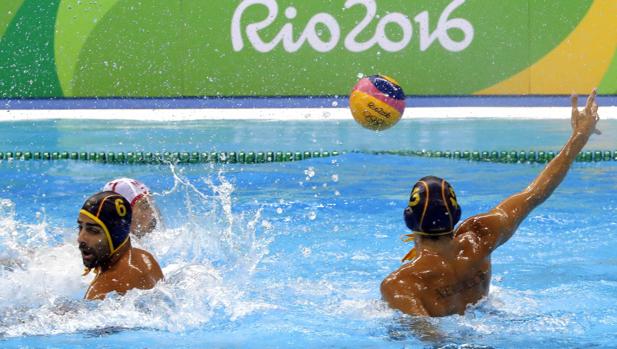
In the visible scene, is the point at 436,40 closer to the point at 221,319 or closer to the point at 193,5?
the point at 193,5

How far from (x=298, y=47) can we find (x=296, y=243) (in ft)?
16.5

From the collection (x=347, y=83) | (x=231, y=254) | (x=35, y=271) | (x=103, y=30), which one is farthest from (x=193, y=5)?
(x=35, y=271)

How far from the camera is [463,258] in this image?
9.21 ft

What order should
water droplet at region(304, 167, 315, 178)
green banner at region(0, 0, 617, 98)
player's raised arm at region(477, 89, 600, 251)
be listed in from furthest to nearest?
green banner at region(0, 0, 617, 98) < water droplet at region(304, 167, 315, 178) < player's raised arm at region(477, 89, 600, 251)

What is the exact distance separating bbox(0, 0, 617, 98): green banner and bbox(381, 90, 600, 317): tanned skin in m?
6.50

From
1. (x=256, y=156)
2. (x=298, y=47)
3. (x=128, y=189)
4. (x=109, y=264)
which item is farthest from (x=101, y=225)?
(x=298, y=47)

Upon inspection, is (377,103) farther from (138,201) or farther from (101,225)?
(101,225)

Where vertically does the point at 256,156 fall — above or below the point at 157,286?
below

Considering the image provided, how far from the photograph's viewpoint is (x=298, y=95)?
31.5ft

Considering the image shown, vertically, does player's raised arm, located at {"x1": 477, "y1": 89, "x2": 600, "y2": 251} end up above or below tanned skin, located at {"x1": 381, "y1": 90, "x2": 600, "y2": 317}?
above

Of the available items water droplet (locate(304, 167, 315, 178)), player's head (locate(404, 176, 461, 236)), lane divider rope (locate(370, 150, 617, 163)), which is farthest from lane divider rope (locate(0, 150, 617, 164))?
player's head (locate(404, 176, 461, 236))

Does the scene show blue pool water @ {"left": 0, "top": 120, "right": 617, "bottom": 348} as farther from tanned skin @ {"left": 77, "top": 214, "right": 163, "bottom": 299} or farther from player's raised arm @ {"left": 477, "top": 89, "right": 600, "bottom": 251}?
player's raised arm @ {"left": 477, "top": 89, "right": 600, "bottom": 251}

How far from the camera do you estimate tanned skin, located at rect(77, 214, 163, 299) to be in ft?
9.63

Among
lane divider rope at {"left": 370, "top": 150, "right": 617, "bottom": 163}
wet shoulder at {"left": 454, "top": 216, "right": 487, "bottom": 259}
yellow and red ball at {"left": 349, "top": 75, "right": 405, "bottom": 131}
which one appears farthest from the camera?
lane divider rope at {"left": 370, "top": 150, "right": 617, "bottom": 163}
